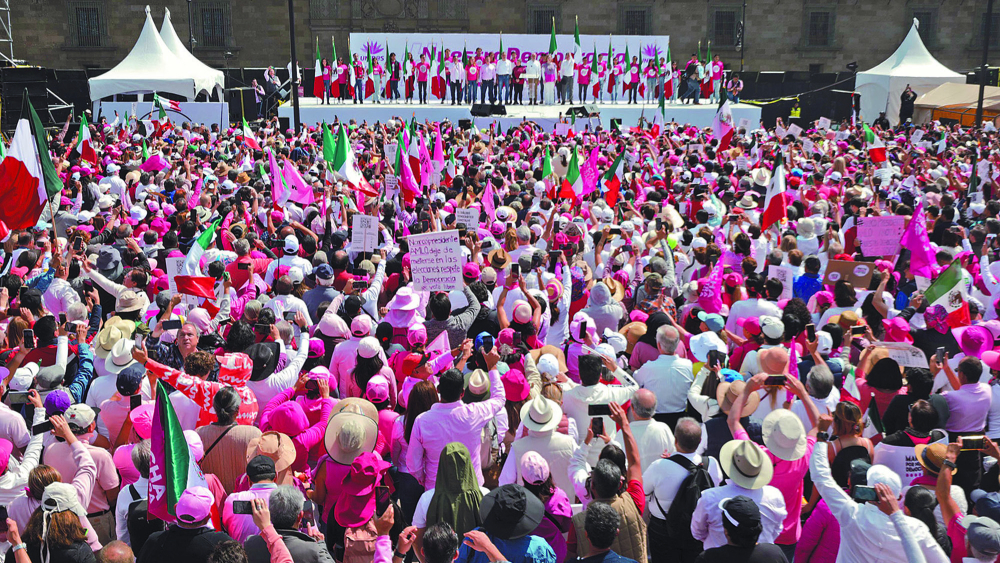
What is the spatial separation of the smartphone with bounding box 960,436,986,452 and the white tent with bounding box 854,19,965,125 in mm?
29402

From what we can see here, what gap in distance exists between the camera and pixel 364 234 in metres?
8.34

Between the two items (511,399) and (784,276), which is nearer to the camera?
(511,399)

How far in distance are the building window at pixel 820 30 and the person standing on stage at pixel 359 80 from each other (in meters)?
24.3

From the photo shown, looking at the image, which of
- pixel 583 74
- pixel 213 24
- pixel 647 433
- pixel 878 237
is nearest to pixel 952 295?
pixel 878 237

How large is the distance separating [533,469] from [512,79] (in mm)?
26319

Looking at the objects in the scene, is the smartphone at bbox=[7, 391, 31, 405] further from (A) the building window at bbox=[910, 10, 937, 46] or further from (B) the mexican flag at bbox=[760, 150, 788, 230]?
(A) the building window at bbox=[910, 10, 937, 46]

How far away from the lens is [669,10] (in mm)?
41625

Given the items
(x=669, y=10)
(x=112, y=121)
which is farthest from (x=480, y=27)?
(x=112, y=121)

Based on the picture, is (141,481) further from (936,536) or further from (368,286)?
(936,536)

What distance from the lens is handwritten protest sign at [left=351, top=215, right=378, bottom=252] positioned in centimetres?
826

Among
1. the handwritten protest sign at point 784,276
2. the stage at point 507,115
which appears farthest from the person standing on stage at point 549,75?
the handwritten protest sign at point 784,276

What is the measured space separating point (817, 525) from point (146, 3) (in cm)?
4155

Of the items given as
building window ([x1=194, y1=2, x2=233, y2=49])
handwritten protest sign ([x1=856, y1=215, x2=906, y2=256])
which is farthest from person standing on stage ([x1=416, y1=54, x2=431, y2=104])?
handwritten protest sign ([x1=856, y1=215, x2=906, y2=256])

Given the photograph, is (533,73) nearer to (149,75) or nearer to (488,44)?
(488,44)
